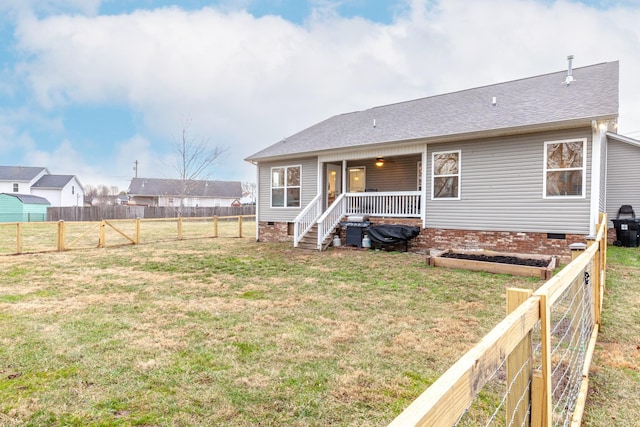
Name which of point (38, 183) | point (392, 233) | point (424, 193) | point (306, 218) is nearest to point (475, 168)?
point (424, 193)

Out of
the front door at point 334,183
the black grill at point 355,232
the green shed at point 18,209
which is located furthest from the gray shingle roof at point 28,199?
the black grill at point 355,232

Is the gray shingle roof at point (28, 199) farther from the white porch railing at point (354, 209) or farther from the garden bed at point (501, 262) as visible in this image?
the garden bed at point (501, 262)

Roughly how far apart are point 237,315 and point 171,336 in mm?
960

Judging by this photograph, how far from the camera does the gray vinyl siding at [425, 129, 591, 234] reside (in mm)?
8508

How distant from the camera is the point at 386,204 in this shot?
37.9 feet

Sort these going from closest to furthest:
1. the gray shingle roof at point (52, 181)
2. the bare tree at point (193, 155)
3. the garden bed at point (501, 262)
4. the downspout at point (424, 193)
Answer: the garden bed at point (501, 262) < the downspout at point (424, 193) < the bare tree at point (193, 155) < the gray shingle roof at point (52, 181)

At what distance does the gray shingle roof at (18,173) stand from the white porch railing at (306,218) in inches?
1560

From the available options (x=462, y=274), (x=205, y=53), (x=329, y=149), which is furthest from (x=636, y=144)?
(x=205, y=53)

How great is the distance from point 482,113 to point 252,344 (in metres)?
9.71

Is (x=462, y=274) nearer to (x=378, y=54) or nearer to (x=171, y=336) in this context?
(x=171, y=336)

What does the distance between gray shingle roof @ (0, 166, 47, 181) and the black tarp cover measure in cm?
4225

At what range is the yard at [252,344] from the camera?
102 inches

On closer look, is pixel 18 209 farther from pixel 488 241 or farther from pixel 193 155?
pixel 488 241

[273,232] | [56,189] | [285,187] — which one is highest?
[56,189]
